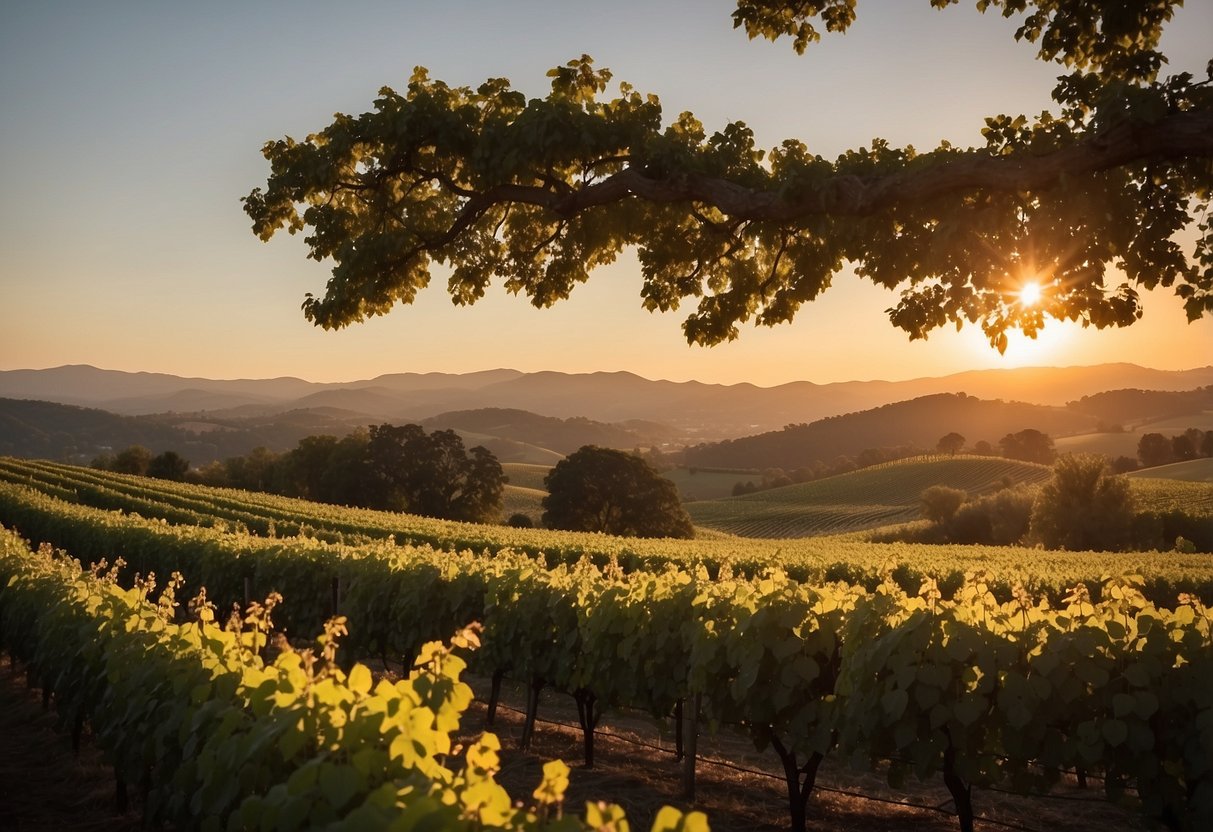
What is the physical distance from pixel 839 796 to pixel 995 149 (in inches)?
229

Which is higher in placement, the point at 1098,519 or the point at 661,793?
the point at 661,793

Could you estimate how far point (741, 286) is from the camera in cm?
1088

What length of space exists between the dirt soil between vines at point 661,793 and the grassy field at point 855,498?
62.5 meters

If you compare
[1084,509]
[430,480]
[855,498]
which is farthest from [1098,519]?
[855,498]

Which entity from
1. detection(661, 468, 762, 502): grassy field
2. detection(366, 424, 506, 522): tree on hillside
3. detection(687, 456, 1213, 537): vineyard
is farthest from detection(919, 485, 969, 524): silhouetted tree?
detection(661, 468, 762, 502): grassy field

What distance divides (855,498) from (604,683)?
80.6 m

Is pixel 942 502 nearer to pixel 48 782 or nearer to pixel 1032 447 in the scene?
pixel 1032 447

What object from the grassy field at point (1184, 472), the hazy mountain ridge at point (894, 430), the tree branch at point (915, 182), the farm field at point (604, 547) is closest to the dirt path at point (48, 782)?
the farm field at point (604, 547)

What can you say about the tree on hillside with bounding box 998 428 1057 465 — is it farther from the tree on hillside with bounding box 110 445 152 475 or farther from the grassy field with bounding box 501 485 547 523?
the tree on hillside with bounding box 110 445 152 475

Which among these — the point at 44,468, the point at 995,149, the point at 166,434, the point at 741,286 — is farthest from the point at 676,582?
the point at 166,434

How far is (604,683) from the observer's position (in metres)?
8.06

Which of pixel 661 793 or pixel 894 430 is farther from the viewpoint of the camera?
pixel 894 430

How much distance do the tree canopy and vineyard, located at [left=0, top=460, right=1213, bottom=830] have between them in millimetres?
2862

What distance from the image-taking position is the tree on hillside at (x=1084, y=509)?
152 ft
